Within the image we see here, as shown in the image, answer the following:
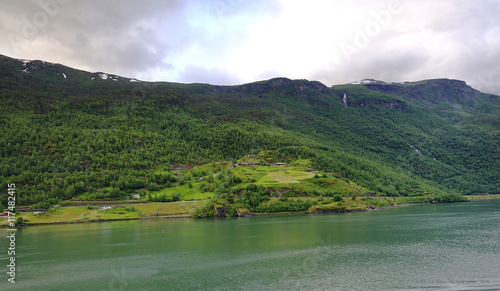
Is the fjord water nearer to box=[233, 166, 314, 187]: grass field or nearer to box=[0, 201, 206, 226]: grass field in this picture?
box=[0, 201, 206, 226]: grass field

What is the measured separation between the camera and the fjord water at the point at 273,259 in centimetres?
3700

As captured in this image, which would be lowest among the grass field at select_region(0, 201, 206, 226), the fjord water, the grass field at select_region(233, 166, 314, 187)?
the fjord water

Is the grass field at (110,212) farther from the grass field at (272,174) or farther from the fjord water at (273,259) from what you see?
the fjord water at (273,259)

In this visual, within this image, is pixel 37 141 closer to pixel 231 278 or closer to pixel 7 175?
pixel 7 175

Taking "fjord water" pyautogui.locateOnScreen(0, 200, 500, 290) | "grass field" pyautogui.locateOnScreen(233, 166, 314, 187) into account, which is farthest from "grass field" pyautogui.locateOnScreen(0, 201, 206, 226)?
"fjord water" pyautogui.locateOnScreen(0, 200, 500, 290)

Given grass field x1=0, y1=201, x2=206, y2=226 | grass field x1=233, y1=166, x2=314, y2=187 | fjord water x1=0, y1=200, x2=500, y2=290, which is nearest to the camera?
fjord water x1=0, y1=200, x2=500, y2=290

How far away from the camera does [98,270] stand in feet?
150

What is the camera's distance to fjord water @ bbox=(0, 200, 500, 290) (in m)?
37.0

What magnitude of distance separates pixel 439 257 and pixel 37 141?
190m

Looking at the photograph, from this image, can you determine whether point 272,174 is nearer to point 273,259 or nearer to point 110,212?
point 110,212

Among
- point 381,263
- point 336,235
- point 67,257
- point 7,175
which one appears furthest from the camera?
point 7,175

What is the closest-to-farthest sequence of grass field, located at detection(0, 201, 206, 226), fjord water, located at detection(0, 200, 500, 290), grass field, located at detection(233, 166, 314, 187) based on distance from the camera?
fjord water, located at detection(0, 200, 500, 290), grass field, located at detection(0, 201, 206, 226), grass field, located at detection(233, 166, 314, 187)

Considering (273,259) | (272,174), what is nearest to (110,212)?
(272,174)

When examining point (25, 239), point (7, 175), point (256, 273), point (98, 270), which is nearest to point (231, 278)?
point (256, 273)
